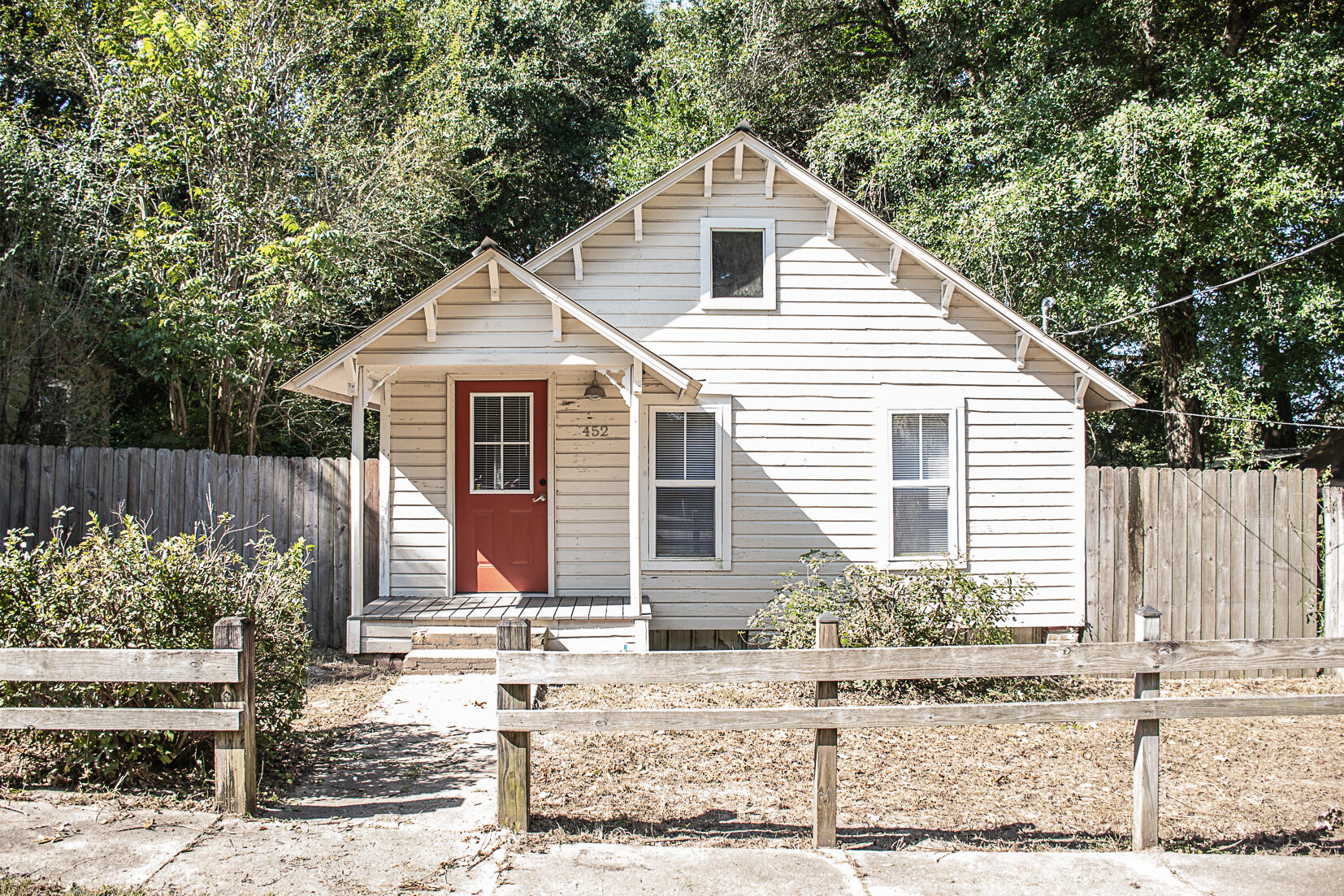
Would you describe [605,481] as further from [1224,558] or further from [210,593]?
[1224,558]

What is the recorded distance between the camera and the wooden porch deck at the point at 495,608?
834 cm

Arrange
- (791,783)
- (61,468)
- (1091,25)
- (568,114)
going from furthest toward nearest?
(568,114), (1091,25), (61,468), (791,783)

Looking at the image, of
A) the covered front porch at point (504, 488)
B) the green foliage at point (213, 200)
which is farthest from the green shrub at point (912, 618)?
the green foliage at point (213, 200)

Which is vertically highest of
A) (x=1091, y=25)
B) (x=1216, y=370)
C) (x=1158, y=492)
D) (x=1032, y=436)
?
(x=1091, y=25)

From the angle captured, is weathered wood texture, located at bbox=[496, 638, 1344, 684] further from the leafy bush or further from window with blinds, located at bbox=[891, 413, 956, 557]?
window with blinds, located at bbox=[891, 413, 956, 557]

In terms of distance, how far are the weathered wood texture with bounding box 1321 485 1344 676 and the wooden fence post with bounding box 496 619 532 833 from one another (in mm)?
9185

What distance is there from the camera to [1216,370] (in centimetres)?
1340

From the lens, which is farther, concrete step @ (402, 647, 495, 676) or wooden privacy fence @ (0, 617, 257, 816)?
concrete step @ (402, 647, 495, 676)

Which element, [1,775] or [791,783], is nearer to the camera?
[1,775]

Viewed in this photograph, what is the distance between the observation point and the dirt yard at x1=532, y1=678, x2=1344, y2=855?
4.55 metres

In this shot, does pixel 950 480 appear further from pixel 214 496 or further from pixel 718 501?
pixel 214 496

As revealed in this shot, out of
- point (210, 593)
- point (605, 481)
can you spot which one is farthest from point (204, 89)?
point (210, 593)

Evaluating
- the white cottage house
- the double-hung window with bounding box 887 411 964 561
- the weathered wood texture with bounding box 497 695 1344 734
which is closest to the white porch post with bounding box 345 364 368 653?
the white cottage house

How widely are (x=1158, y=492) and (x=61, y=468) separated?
12.0 m
